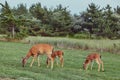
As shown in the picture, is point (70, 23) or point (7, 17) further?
point (70, 23)

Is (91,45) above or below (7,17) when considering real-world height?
Result: below

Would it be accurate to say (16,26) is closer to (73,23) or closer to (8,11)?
(8,11)

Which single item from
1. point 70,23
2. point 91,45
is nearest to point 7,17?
point 91,45

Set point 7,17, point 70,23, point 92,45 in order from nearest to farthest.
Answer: point 92,45 → point 7,17 → point 70,23

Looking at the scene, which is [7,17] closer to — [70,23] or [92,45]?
[92,45]

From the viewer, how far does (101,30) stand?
4594 cm

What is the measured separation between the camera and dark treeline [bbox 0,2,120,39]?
40.8 metres

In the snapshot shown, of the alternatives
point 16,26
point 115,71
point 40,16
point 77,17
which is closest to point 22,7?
point 40,16

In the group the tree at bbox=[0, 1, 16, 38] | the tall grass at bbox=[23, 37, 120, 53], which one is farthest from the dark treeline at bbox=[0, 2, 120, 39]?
the tall grass at bbox=[23, 37, 120, 53]

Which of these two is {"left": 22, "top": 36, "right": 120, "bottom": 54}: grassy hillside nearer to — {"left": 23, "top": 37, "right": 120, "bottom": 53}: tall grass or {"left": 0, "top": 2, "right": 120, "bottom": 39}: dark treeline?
{"left": 23, "top": 37, "right": 120, "bottom": 53}: tall grass

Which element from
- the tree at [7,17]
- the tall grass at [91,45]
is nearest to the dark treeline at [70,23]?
the tree at [7,17]

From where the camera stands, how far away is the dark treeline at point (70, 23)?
4078 centimetres

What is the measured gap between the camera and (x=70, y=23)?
5259 cm

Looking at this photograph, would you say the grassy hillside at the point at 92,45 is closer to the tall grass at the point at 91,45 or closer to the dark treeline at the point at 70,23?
the tall grass at the point at 91,45
